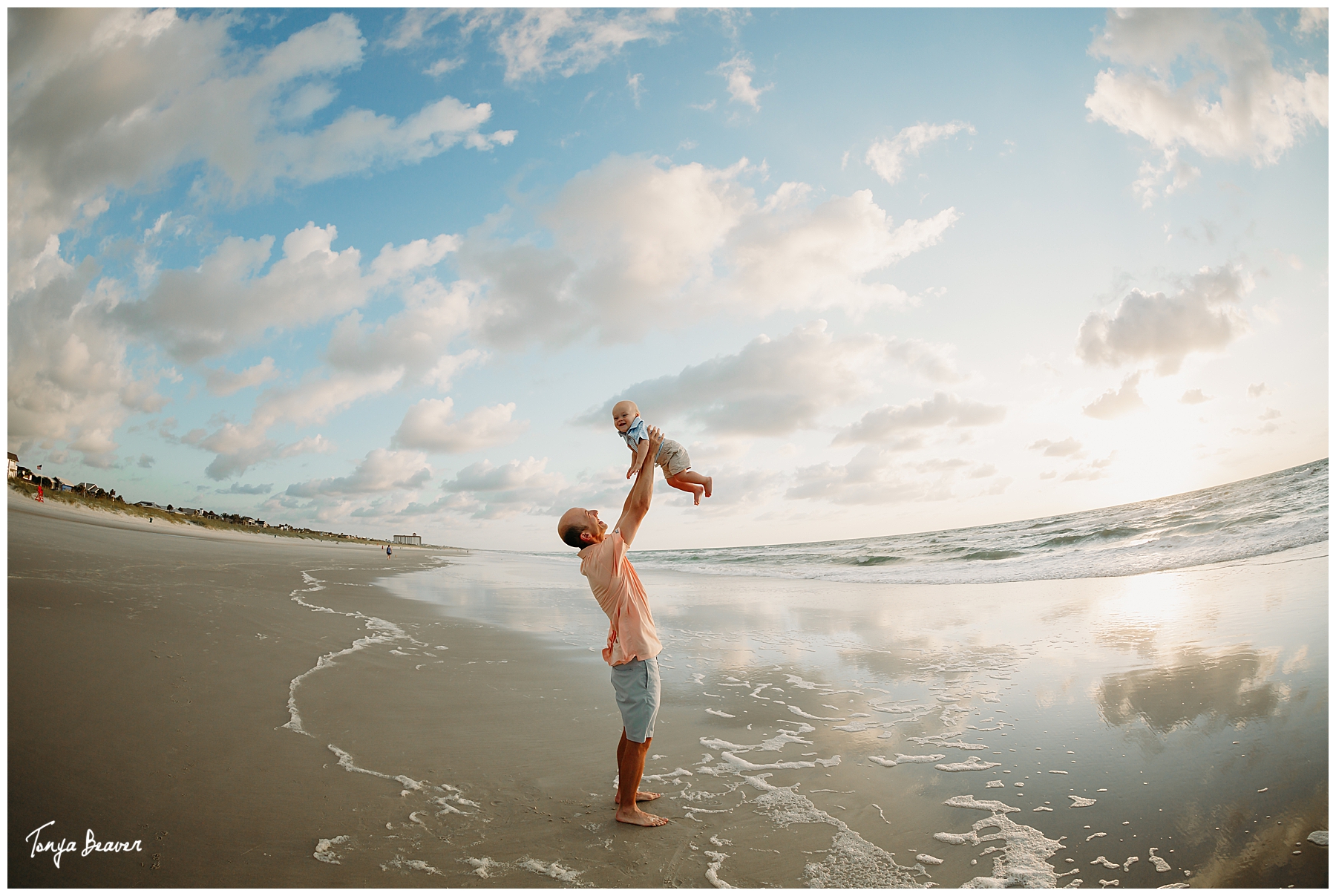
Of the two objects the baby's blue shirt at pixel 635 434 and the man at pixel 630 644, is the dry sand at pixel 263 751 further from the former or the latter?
the baby's blue shirt at pixel 635 434

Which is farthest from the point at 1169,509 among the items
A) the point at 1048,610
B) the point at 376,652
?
the point at 376,652

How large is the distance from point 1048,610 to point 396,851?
1165cm

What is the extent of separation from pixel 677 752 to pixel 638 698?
1553mm

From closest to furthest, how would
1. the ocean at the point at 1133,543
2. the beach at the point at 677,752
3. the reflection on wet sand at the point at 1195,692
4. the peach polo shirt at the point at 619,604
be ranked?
the beach at the point at 677,752 < the peach polo shirt at the point at 619,604 < the reflection on wet sand at the point at 1195,692 < the ocean at the point at 1133,543

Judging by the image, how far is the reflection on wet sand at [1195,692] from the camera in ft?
16.1

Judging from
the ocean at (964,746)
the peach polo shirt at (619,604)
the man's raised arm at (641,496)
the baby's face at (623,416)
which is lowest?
the ocean at (964,746)

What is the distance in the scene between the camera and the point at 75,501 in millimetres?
40406

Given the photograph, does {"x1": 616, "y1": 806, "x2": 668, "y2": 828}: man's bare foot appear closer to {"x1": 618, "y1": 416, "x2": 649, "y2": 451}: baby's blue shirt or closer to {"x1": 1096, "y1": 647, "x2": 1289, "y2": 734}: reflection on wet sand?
{"x1": 618, "y1": 416, "x2": 649, "y2": 451}: baby's blue shirt

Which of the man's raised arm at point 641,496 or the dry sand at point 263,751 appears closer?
the dry sand at point 263,751

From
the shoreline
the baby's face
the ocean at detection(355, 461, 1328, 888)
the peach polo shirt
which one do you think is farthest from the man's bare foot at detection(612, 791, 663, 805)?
the shoreline

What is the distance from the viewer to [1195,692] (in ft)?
17.8

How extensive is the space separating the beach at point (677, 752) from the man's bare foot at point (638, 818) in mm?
61

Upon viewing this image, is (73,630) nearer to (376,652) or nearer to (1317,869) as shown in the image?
(376,652)
